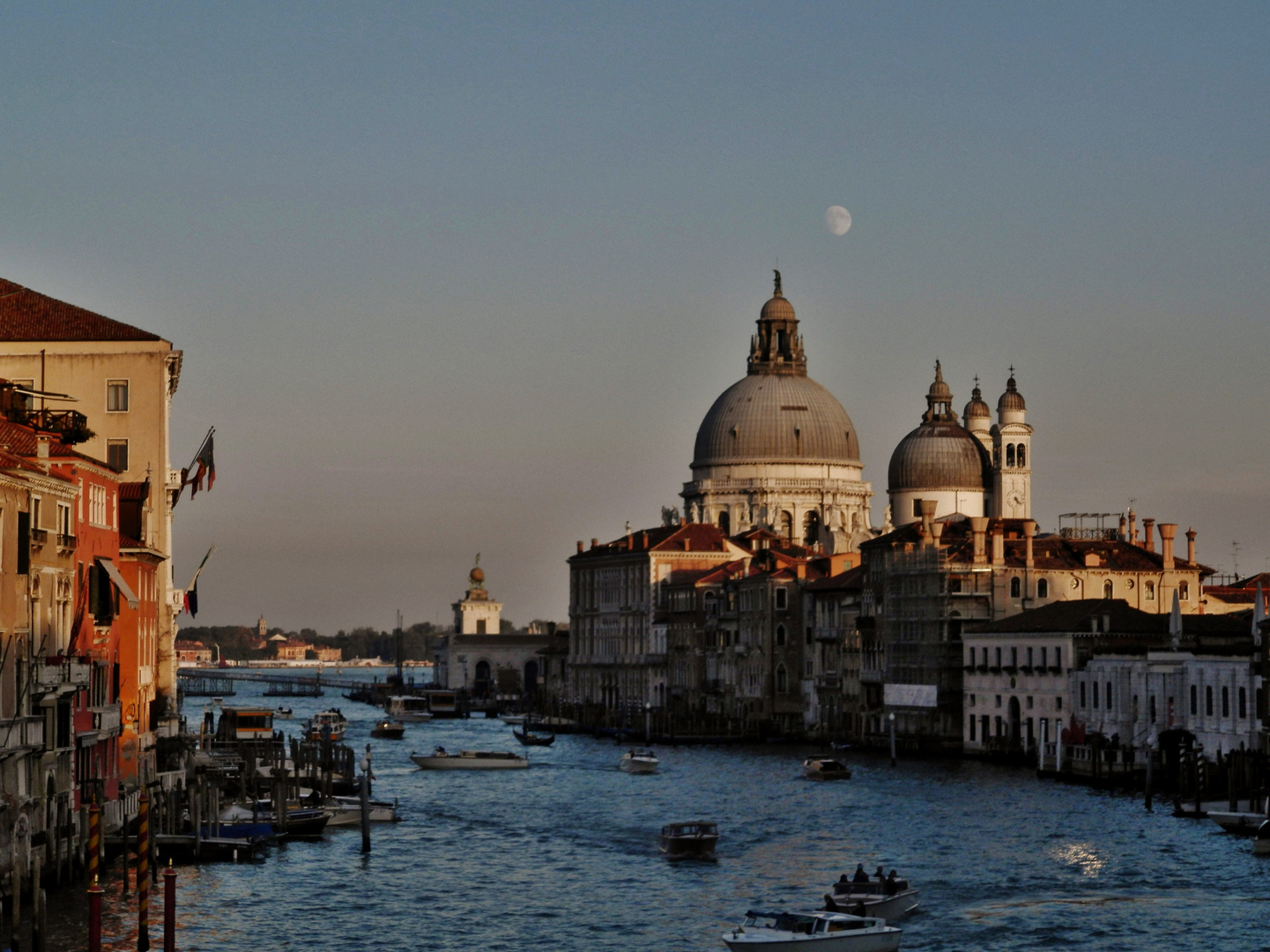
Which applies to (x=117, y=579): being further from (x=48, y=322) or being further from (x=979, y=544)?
(x=979, y=544)

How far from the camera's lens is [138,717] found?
49.9 m

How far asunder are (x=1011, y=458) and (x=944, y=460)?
6.02 m

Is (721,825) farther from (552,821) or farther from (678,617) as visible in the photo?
(678,617)

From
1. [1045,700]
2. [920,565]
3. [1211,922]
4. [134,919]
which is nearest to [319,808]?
[134,919]

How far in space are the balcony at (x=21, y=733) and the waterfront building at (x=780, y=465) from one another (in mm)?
122685

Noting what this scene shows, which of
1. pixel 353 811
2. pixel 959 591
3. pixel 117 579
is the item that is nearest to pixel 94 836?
pixel 117 579

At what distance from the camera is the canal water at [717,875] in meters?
41.4

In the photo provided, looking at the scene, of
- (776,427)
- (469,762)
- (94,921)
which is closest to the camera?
(94,921)

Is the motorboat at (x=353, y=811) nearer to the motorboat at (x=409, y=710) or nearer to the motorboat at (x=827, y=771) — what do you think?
the motorboat at (x=827, y=771)

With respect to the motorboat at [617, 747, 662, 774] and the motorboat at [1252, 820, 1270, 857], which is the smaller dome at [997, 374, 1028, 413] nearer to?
the motorboat at [617, 747, 662, 774]

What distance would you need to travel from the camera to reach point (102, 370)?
53.9 m

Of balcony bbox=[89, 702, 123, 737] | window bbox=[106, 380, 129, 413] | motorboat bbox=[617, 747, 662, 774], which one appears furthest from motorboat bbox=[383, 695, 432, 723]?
balcony bbox=[89, 702, 123, 737]

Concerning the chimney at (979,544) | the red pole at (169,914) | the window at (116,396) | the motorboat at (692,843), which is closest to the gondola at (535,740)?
the chimney at (979,544)

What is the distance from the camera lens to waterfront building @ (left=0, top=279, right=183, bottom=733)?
53.3 metres
